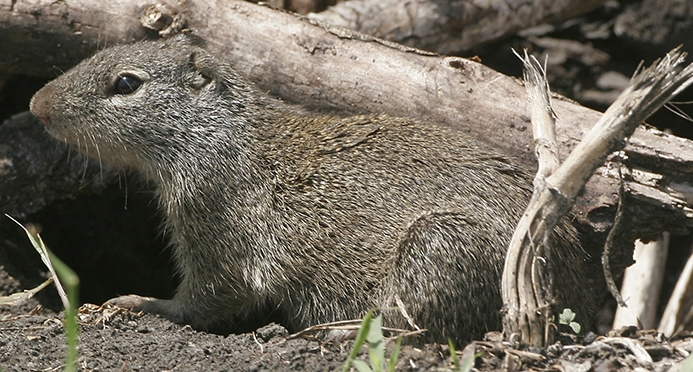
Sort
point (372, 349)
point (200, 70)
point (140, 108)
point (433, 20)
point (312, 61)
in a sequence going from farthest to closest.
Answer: point (433, 20), point (312, 61), point (200, 70), point (140, 108), point (372, 349)

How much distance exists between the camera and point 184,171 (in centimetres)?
486

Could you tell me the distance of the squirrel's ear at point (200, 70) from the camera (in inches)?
199

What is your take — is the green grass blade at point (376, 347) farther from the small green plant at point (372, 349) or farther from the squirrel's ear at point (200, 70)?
the squirrel's ear at point (200, 70)

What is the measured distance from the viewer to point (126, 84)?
492 cm

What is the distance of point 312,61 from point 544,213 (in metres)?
2.45

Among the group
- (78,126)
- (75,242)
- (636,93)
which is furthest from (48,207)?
(636,93)

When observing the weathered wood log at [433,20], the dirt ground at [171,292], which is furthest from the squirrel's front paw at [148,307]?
the weathered wood log at [433,20]

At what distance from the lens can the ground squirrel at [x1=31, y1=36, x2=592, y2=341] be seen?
13.7ft

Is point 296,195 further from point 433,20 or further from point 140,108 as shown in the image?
point 433,20

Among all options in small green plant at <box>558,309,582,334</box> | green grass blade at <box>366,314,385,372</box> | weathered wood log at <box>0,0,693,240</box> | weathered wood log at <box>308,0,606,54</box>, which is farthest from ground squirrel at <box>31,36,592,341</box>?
weathered wood log at <box>308,0,606,54</box>

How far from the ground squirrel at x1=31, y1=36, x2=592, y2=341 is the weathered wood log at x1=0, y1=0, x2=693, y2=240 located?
35 cm

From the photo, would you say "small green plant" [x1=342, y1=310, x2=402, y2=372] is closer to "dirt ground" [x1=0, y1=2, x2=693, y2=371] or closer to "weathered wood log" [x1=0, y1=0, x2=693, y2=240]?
"dirt ground" [x1=0, y1=2, x2=693, y2=371]

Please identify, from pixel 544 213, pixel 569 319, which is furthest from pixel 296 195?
pixel 569 319

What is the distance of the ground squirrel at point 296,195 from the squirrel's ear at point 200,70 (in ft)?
0.04
